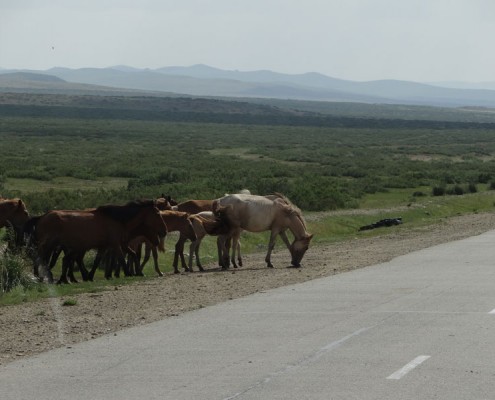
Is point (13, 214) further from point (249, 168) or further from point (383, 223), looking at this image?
point (249, 168)

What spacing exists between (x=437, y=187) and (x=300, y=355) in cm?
3980

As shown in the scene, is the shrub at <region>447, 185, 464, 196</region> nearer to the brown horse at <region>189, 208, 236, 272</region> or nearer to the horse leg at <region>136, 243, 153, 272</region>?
the brown horse at <region>189, 208, 236, 272</region>

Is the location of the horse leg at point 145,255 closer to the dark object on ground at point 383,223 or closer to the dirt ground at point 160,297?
the dirt ground at point 160,297

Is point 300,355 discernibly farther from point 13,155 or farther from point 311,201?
point 13,155

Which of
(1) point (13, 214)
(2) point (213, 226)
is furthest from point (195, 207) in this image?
(1) point (13, 214)

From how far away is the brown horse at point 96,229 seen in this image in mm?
20609

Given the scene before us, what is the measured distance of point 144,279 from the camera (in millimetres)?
21328

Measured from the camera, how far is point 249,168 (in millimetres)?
62125

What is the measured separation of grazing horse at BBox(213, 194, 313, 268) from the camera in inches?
938

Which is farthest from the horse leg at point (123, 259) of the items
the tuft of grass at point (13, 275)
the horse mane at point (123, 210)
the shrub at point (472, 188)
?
the shrub at point (472, 188)

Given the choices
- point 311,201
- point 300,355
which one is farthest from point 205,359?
point 311,201

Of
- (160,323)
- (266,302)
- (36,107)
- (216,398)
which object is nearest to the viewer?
(216,398)

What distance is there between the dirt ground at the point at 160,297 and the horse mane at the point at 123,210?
1418 millimetres

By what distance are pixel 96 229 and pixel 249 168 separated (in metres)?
41.3
